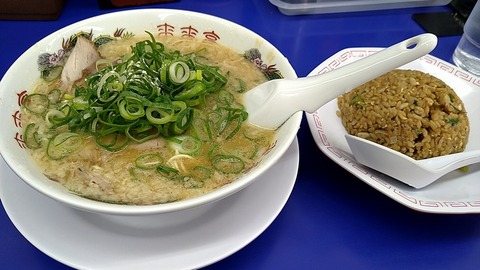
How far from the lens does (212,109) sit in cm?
102

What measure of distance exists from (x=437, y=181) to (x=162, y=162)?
0.68 m

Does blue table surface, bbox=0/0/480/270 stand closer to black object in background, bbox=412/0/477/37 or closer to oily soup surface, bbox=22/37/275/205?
oily soup surface, bbox=22/37/275/205

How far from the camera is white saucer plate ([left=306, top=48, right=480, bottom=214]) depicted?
3.10 ft

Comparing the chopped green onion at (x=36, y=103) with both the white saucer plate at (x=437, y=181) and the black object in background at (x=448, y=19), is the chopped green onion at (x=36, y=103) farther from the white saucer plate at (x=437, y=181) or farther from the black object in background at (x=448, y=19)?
the black object in background at (x=448, y=19)

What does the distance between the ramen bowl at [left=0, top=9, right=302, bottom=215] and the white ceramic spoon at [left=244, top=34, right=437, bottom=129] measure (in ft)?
0.09

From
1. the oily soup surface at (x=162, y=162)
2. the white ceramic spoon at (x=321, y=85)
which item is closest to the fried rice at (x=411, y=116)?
the white ceramic spoon at (x=321, y=85)

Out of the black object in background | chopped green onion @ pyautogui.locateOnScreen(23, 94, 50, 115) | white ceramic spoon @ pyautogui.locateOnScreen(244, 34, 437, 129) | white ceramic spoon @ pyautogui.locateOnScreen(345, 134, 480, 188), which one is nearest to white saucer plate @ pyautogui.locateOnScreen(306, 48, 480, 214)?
white ceramic spoon @ pyautogui.locateOnScreen(345, 134, 480, 188)

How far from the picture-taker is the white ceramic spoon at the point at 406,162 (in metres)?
0.98

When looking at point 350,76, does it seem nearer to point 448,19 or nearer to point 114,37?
point 114,37

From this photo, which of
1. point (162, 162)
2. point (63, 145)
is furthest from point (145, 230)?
point (63, 145)

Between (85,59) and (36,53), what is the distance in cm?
11

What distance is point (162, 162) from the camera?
0.90m

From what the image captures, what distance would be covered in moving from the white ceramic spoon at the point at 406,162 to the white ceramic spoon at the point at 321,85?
156 mm

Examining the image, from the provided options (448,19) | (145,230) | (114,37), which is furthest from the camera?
(448,19)
